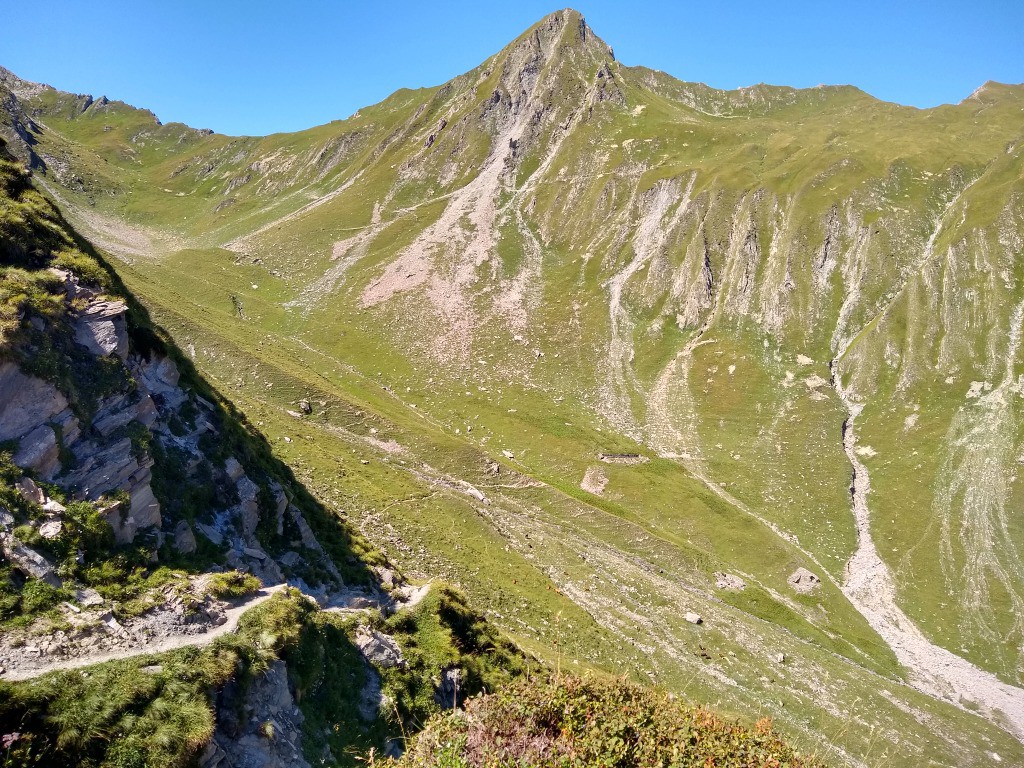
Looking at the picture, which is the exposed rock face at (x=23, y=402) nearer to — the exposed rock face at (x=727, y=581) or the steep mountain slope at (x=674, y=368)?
the steep mountain slope at (x=674, y=368)

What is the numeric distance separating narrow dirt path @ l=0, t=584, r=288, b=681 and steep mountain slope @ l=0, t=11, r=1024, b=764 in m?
13.7

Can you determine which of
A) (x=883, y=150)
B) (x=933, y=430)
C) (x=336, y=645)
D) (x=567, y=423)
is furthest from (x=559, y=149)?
(x=336, y=645)

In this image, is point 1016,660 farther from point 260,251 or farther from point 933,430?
point 260,251

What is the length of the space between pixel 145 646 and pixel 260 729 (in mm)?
4117

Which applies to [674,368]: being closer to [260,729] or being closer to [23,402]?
[260,729]

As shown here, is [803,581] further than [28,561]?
Yes

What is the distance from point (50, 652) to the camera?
43.9ft

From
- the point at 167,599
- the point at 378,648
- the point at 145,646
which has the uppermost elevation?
the point at 167,599

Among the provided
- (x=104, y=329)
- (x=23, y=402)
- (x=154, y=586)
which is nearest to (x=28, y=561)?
(x=154, y=586)

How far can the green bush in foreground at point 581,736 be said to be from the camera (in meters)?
11.5

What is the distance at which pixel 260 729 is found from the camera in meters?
15.2

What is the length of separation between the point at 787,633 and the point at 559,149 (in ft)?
465

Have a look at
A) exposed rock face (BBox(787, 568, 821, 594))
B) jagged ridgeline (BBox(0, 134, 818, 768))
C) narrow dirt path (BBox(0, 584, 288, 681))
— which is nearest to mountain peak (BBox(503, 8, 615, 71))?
exposed rock face (BBox(787, 568, 821, 594))

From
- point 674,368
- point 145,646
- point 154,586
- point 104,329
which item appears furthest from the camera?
point 674,368
